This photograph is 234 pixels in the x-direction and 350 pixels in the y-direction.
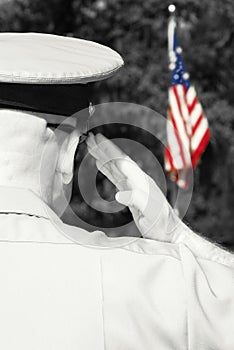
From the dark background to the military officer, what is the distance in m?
10.3

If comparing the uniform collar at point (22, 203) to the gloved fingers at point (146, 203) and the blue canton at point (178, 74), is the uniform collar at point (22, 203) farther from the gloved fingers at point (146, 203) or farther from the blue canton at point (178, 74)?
the blue canton at point (178, 74)

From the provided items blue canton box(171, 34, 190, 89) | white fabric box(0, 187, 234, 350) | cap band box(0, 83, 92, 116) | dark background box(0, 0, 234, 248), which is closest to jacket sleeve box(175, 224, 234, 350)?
white fabric box(0, 187, 234, 350)

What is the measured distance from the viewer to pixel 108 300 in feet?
5.23

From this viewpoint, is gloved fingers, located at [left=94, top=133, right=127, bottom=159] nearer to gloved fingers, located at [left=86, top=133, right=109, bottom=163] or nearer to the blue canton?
gloved fingers, located at [left=86, top=133, right=109, bottom=163]

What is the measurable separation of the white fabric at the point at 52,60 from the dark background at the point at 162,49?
10.1 metres

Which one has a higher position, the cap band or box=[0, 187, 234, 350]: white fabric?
the cap band

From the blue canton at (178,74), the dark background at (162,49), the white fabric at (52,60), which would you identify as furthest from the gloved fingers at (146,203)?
the dark background at (162,49)

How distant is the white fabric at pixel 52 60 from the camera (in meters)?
1.76

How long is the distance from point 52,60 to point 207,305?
0.53m

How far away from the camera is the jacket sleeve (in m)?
1.58

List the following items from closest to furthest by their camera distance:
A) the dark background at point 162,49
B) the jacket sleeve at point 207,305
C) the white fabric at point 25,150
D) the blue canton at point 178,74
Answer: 1. the jacket sleeve at point 207,305
2. the white fabric at point 25,150
3. the blue canton at point 178,74
4. the dark background at point 162,49

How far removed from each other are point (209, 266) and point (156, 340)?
0.48 feet

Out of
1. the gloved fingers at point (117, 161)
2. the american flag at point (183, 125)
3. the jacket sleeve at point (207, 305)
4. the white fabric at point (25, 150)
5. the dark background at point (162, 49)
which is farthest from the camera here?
the dark background at point (162, 49)

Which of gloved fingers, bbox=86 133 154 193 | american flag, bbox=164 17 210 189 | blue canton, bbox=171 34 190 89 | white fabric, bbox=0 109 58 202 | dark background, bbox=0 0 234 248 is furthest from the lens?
dark background, bbox=0 0 234 248
